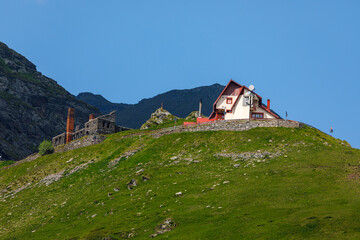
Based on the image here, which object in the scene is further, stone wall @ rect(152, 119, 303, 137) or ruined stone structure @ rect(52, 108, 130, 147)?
Answer: ruined stone structure @ rect(52, 108, 130, 147)

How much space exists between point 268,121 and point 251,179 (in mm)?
31480

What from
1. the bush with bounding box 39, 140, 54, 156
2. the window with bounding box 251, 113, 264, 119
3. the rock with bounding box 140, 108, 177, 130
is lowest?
the bush with bounding box 39, 140, 54, 156

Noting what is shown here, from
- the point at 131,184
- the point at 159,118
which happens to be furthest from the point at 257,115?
the point at 159,118

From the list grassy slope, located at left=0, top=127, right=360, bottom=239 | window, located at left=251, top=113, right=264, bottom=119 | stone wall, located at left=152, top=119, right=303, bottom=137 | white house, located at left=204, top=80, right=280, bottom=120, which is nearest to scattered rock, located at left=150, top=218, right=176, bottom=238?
grassy slope, located at left=0, top=127, right=360, bottom=239

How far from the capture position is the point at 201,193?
2354 inches

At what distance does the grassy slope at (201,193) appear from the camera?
151ft

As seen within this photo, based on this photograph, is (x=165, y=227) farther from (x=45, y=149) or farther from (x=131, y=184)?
(x=45, y=149)

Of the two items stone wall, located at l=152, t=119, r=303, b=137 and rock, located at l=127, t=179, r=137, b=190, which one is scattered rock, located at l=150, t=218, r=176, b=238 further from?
stone wall, located at l=152, t=119, r=303, b=137

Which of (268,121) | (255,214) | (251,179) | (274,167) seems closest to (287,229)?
(255,214)

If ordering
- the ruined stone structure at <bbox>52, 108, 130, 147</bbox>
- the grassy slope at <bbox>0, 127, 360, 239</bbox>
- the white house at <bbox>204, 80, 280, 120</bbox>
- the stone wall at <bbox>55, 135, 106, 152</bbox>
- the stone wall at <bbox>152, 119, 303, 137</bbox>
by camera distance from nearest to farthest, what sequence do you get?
the grassy slope at <bbox>0, 127, 360, 239</bbox>
the stone wall at <bbox>152, 119, 303, 137</bbox>
the white house at <bbox>204, 80, 280, 120</bbox>
the stone wall at <bbox>55, 135, 106, 152</bbox>
the ruined stone structure at <bbox>52, 108, 130, 147</bbox>

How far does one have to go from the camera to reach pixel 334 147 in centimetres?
7456

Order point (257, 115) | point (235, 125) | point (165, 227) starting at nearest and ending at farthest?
point (165, 227), point (235, 125), point (257, 115)

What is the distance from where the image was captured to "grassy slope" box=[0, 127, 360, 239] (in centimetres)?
4597

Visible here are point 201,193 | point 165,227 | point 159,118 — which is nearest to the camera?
point 165,227
